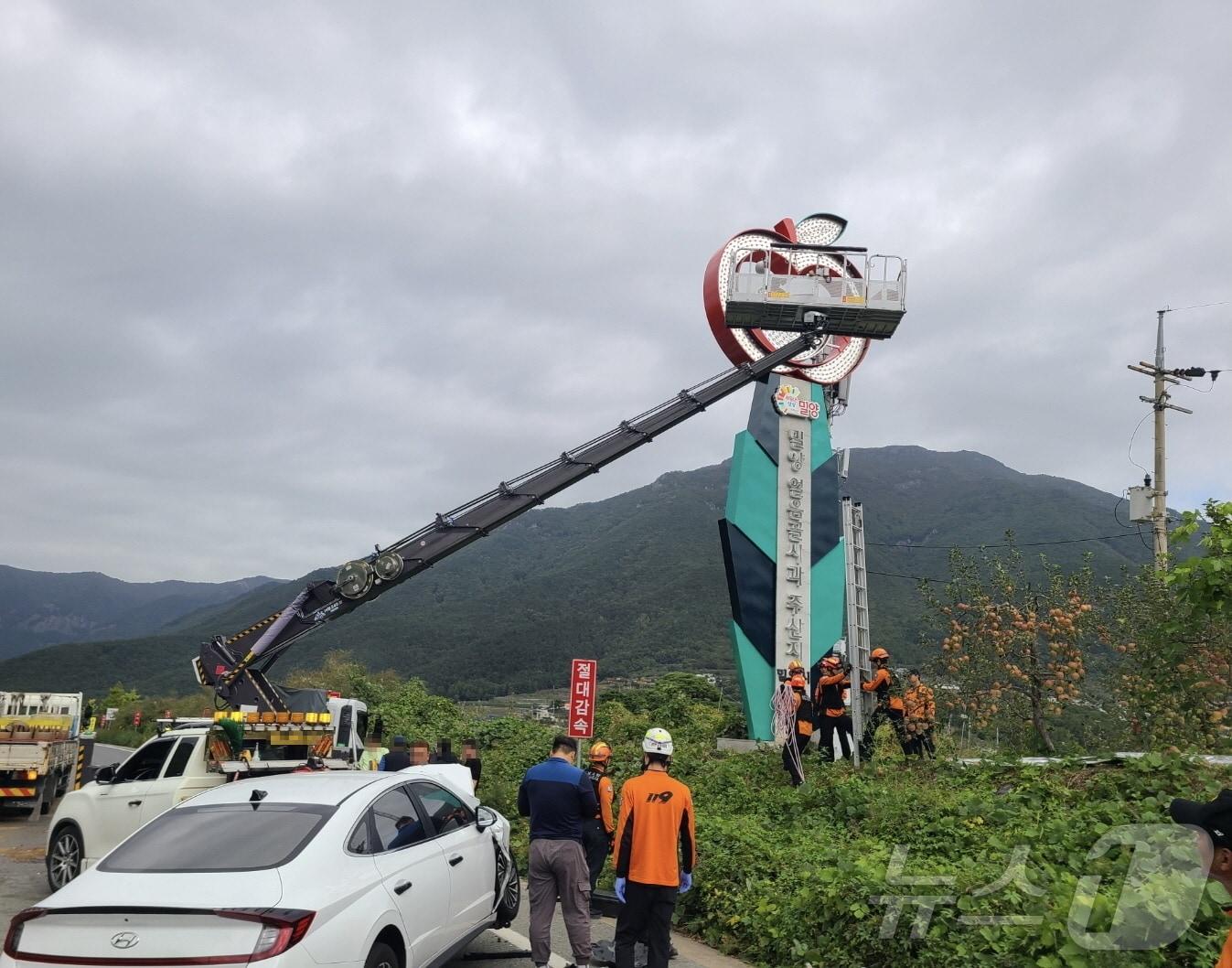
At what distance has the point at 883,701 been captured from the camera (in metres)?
14.2

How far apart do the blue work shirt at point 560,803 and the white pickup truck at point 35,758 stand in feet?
40.3

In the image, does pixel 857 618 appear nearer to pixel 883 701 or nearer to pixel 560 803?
pixel 883 701

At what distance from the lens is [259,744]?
13.1 metres

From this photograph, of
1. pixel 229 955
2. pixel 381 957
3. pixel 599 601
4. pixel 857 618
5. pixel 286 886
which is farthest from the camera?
pixel 599 601

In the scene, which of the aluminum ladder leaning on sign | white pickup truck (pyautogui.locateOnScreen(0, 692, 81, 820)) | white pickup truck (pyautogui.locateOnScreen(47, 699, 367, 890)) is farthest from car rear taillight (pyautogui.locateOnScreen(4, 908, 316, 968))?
white pickup truck (pyautogui.locateOnScreen(0, 692, 81, 820))

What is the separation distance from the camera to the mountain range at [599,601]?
2936 inches

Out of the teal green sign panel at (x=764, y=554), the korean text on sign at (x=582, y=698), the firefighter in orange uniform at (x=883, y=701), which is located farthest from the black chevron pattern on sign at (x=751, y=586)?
the korean text on sign at (x=582, y=698)

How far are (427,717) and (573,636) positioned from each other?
58.9 m

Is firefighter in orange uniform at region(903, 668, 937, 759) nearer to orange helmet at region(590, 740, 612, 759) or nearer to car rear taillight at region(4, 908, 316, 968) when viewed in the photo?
orange helmet at region(590, 740, 612, 759)

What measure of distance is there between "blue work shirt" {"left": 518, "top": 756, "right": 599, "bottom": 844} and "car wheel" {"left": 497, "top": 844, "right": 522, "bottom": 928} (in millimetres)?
682

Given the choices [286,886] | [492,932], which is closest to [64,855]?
[492,932]

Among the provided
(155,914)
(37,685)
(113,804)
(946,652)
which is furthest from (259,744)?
(37,685)

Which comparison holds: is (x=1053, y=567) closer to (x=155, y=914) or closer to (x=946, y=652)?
(x=946, y=652)

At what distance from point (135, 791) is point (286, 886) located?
6432mm
